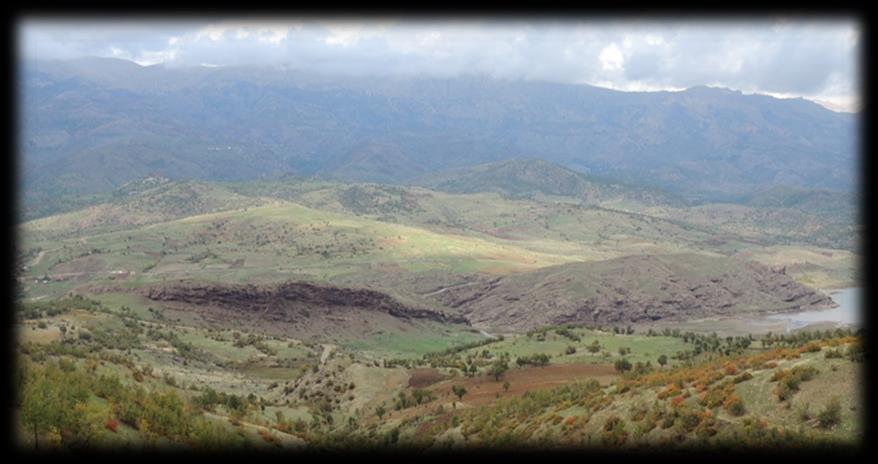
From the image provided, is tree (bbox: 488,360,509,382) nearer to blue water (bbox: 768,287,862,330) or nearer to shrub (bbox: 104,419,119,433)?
shrub (bbox: 104,419,119,433)

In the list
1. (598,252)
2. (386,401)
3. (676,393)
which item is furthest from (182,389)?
(598,252)

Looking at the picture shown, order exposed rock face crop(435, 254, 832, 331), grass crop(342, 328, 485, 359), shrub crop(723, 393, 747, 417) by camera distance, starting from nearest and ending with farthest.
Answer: shrub crop(723, 393, 747, 417) → grass crop(342, 328, 485, 359) → exposed rock face crop(435, 254, 832, 331)

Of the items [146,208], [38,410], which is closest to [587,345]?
[38,410]

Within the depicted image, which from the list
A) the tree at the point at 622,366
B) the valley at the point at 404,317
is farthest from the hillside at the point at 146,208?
the tree at the point at 622,366

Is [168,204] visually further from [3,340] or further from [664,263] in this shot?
[3,340]

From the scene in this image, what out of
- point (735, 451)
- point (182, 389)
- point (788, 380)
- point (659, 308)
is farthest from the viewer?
point (659, 308)

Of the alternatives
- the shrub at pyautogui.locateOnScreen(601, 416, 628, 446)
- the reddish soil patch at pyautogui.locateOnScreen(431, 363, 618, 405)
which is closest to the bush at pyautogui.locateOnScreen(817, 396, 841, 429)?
the shrub at pyautogui.locateOnScreen(601, 416, 628, 446)

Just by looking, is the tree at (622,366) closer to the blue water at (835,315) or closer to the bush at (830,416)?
the bush at (830,416)
